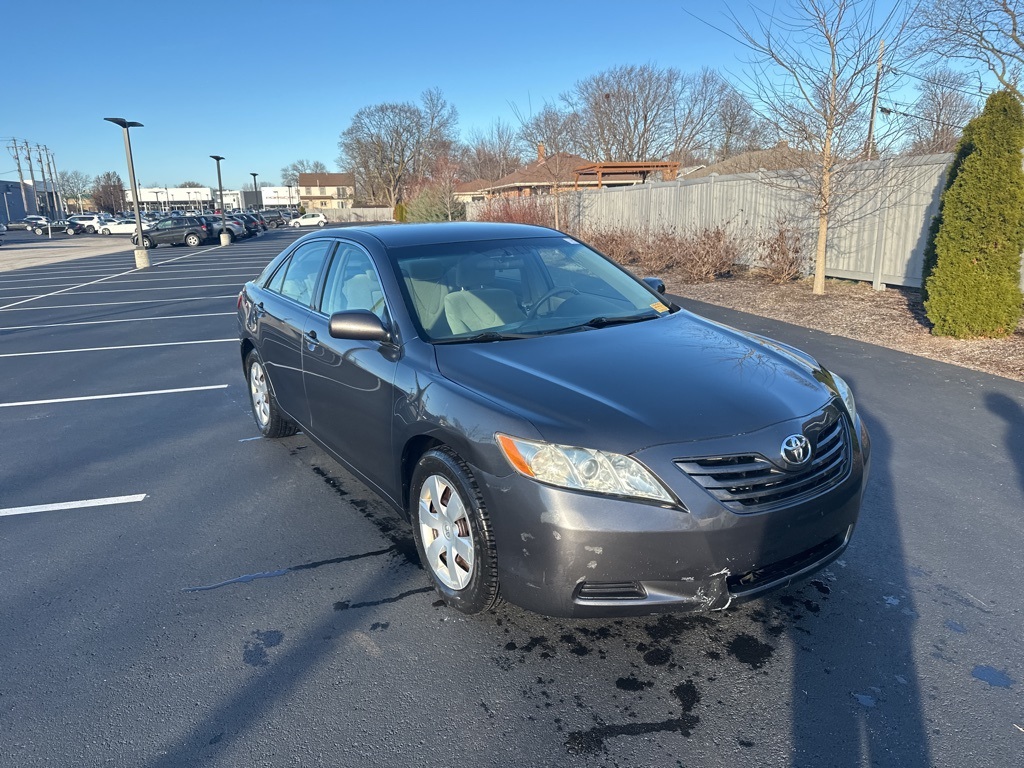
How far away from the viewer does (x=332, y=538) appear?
3.96m

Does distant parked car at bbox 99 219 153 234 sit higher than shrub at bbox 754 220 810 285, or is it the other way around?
distant parked car at bbox 99 219 153 234

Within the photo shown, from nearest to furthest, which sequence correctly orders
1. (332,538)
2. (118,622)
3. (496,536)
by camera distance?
(496,536) < (118,622) < (332,538)

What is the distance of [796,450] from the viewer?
2701 mm

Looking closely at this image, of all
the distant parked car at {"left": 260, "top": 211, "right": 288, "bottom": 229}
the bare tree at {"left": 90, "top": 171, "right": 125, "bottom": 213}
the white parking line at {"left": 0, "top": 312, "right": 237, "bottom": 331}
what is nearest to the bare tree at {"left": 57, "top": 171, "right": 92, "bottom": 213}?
the bare tree at {"left": 90, "top": 171, "right": 125, "bottom": 213}

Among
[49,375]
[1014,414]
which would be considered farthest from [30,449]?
[1014,414]

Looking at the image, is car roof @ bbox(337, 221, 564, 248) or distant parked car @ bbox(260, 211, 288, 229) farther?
distant parked car @ bbox(260, 211, 288, 229)

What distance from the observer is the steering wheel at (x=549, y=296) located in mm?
3851

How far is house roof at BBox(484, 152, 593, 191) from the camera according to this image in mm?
23227

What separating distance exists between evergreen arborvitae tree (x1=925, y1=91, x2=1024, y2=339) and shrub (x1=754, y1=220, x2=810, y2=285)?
4938 millimetres

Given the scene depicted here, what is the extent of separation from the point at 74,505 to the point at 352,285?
230 centimetres

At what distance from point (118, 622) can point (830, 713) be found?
295cm

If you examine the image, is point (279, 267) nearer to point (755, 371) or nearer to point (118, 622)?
point (118, 622)

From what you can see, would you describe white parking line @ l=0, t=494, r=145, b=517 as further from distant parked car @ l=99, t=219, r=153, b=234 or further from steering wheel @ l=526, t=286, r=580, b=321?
distant parked car @ l=99, t=219, r=153, b=234

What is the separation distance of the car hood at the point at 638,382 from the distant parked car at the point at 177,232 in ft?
133
